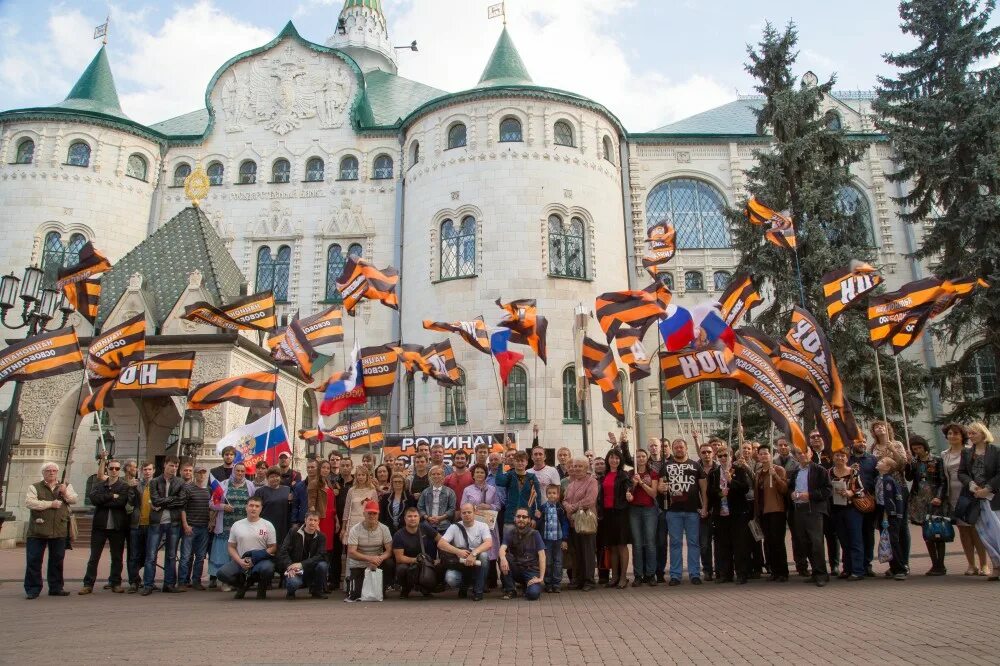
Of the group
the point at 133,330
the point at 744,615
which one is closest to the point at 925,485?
the point at 744,615

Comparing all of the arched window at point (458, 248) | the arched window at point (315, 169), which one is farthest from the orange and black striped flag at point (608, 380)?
the arched window at point (315, 169)

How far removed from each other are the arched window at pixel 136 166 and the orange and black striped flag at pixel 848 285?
2603cm

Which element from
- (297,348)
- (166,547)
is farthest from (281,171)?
(166,547)

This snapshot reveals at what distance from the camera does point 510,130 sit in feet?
83.0

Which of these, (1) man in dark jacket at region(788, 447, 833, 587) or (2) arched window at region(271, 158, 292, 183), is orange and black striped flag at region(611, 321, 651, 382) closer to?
(1) man in dark jacket at region(788, 447, 833, 587)

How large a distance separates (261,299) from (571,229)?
41.2 ft

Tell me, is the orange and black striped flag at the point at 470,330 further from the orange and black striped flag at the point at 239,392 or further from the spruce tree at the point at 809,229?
the spruce tree at the point at 809,229

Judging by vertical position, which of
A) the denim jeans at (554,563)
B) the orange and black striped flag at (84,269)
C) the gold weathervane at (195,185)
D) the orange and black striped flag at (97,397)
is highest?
the gold weathervane at (195,185)

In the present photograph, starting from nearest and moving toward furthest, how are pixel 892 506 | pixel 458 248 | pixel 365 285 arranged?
pixel 892 506 → pixel 365 285 → pixel 458 248

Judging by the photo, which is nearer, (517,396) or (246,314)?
(246,314)

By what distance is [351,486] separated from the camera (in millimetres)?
10320

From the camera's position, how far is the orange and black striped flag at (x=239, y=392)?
14.5 metres

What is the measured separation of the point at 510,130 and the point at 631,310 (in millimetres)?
12851

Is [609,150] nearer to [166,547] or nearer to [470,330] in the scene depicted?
[470,330]
